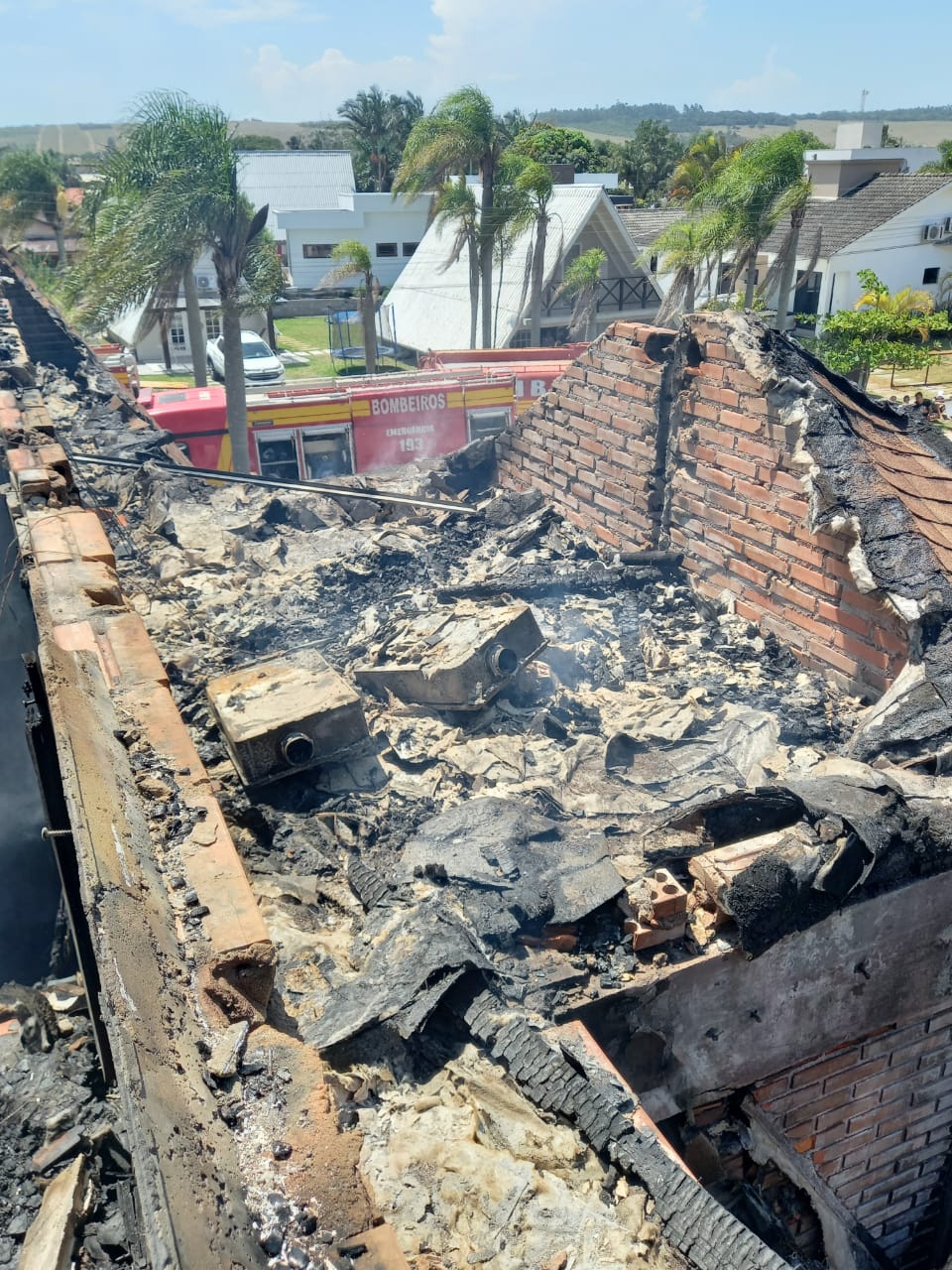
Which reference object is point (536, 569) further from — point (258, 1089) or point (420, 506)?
point (258, 1089)

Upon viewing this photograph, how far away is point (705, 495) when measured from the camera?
671 cm

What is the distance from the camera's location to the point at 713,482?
21.6ft

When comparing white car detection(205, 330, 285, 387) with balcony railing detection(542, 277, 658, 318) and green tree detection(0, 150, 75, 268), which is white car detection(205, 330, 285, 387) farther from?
green tree detection(0, 150, 75, 268)

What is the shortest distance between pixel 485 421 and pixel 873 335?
1498 centimetres

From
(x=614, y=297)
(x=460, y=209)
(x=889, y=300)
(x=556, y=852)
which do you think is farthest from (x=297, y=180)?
(x=556, y=852)

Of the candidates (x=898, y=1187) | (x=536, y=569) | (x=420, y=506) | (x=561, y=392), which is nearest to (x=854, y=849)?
(x=898, y=1187)

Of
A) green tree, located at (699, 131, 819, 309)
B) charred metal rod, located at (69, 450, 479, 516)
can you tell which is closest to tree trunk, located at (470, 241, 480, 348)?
green tree, located at (699, 131, 819, 309)

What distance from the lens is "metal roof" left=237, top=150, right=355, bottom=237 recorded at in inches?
1619

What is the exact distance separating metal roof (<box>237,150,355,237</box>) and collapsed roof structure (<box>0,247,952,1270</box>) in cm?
3829

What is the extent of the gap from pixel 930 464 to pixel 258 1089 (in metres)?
5.73

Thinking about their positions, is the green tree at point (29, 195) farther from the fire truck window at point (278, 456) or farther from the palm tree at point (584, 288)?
the fire truck window at point (278, 456)

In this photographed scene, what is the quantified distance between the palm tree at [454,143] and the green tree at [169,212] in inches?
295

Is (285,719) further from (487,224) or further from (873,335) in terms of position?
(873,335)

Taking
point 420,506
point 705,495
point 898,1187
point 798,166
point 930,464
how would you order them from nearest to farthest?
point 898,1187, point 930,464, point 705,495, point 420,506, point 798,166
